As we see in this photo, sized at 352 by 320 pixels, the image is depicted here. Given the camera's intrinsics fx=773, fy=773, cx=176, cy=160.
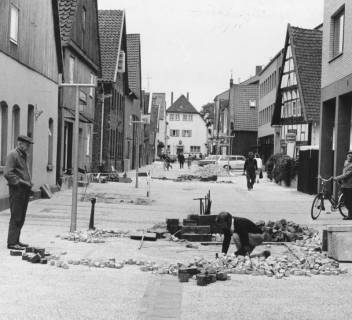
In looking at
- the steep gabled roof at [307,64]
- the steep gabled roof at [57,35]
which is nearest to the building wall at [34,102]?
the steep gabled roof at [57,35]

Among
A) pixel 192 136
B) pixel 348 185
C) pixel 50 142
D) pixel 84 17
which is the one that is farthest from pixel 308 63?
pixel 192 136

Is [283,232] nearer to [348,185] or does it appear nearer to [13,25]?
[348,185]

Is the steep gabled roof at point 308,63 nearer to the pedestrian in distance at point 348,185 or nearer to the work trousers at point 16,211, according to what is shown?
the pedestrian in distance at point 348,185

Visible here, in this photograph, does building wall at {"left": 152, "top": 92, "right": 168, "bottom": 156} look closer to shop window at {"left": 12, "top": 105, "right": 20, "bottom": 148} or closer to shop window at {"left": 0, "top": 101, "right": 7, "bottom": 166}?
shop window at {"left": 12, "top": 105, "right": 20, "bottom": 148}

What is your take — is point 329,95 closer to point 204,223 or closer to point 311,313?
point 204,223

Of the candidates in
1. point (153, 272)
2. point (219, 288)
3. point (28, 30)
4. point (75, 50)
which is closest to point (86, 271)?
point (153, 272)

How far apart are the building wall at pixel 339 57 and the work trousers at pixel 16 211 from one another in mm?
14542

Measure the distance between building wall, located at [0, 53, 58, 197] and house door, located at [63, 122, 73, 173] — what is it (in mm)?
4133

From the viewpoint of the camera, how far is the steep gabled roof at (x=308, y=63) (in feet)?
136

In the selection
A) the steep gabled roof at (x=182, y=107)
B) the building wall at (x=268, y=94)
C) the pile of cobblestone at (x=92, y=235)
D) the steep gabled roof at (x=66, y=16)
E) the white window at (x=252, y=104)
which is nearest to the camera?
the pile of cobblestone at (x=92, y=235)

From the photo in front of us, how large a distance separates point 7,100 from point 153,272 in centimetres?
1036

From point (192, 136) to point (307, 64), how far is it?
9670cm

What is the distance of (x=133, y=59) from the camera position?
198ft

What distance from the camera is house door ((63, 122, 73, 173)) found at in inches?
1226
